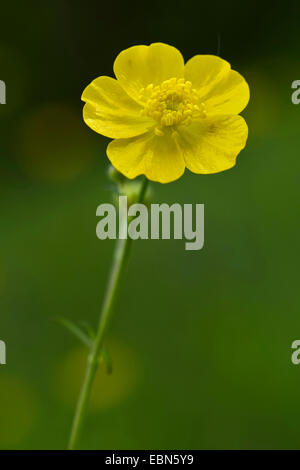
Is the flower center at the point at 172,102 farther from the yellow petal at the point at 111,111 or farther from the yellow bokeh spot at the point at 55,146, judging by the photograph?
the yellow bokeh spot at the point at 55,146

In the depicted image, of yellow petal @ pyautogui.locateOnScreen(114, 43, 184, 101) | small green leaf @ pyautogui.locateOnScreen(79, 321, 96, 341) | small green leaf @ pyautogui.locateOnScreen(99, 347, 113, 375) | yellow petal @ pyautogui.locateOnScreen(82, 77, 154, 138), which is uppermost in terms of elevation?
yellow petal @ pyautogui.locateOnScreen(114, 43, 184, 101)

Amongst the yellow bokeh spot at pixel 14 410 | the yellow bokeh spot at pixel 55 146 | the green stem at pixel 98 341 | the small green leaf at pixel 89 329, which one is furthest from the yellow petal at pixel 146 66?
the yellow bokeh spot at pixel 55 146

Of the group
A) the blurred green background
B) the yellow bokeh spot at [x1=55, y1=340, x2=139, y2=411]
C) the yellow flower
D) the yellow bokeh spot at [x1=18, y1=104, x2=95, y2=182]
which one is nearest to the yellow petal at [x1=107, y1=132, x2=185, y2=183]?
the yellow flower

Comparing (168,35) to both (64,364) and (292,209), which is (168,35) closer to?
(292,209)

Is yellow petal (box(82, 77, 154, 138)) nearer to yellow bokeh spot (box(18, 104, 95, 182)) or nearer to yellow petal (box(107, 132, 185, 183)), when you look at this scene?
yellow petal (box(107, 132, 185, 183))

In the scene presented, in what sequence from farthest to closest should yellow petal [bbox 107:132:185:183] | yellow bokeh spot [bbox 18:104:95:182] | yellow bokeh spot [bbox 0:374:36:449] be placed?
yellow bokeh spot [bbox 18:104:95:182] → yellow bokeh spot [bbox 0:374:36:449] → yellow petal [bbox 107:132:185:183]
